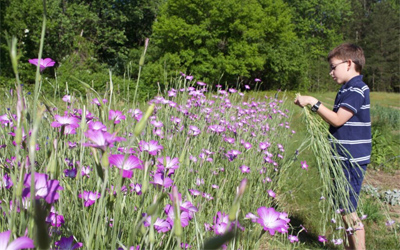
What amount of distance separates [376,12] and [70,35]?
31664 millimetres

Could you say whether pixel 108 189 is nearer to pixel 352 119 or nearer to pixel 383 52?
pixel 352 119

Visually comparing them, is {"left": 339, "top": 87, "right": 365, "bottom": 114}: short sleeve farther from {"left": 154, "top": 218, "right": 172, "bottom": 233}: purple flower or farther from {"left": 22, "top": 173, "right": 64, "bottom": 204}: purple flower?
{"left": 22, "top": 173, "right": 64, "bottom": 204}: purple flower

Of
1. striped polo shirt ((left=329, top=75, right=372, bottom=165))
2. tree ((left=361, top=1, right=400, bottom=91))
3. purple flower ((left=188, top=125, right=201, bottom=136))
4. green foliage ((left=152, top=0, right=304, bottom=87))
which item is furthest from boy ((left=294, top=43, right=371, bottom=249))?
tree ((left=361, top=1, right=400, bottom=91))

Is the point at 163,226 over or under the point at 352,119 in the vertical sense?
under

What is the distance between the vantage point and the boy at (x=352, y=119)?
210 centimetres

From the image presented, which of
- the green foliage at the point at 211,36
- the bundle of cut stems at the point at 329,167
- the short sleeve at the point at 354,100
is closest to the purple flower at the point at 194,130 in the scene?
the bundle of cut stems at the point at 329,167

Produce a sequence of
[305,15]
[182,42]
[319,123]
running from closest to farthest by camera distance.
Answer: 1. [319,123]
2. [182,42]
3. [305,15]

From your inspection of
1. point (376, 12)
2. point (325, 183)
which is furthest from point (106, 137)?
point (376, 12)

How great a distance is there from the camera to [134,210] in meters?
1.25

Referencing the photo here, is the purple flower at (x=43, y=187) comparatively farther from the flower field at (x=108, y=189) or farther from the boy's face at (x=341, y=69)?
the boy's face at (x=341, y=69)

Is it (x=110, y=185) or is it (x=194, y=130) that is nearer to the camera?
(x=110, y=185)

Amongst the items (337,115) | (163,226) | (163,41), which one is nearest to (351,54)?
(337,115)

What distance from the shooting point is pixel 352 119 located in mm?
2188

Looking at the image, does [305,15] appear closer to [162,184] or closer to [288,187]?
[288,187]
